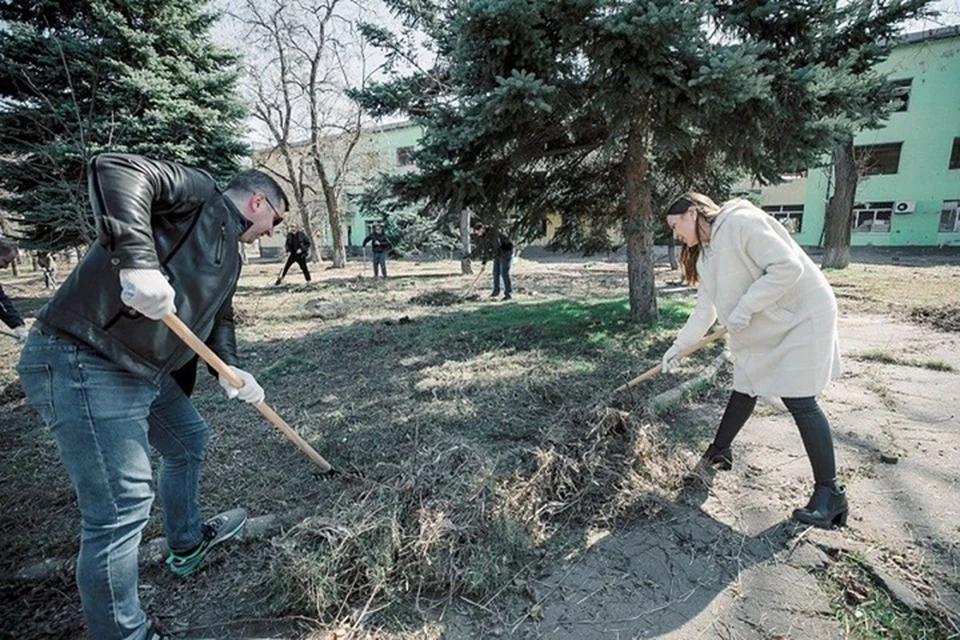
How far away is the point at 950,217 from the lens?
65.1 ft

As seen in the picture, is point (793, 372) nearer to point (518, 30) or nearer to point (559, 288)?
point (518, 30)

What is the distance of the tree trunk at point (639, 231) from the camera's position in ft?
19.0

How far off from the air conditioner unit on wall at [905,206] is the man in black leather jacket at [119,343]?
26.8 metres

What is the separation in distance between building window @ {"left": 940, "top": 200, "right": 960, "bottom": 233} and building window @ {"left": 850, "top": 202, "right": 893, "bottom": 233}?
168cm

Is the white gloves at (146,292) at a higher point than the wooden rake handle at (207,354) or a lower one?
higher

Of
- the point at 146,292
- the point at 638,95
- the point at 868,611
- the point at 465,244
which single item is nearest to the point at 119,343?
the point at 146,292

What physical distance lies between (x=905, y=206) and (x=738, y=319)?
81.9 feet

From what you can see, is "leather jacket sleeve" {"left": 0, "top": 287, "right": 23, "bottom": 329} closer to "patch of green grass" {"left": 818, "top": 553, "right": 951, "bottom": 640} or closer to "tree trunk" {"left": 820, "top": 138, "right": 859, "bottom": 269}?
"patch of green grass" {"left": 818, "top": 553, "right": 951, "bottom": 640}

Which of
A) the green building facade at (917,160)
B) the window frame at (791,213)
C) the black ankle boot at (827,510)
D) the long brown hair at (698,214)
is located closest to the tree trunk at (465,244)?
the long brown hair at (698,214)

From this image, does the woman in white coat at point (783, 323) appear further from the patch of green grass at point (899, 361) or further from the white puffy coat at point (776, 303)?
the patch of green grass at point (899, 361)

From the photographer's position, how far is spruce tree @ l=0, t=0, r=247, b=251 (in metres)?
8.91

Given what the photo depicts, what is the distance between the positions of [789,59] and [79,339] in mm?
5993

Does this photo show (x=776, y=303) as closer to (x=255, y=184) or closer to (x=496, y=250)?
(x=255, y=184)

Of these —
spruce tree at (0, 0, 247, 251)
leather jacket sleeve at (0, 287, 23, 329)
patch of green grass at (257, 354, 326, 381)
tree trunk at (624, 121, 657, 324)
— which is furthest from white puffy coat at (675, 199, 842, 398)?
spruce tree at (0, 0, 247, 251)
